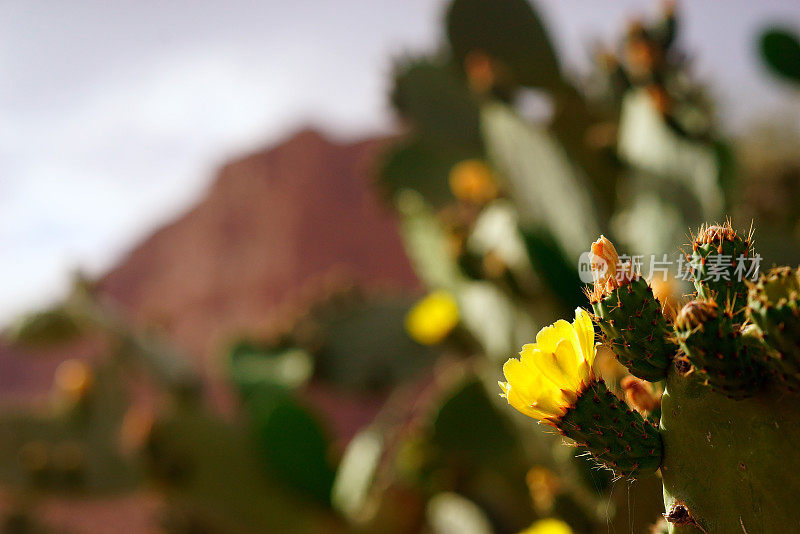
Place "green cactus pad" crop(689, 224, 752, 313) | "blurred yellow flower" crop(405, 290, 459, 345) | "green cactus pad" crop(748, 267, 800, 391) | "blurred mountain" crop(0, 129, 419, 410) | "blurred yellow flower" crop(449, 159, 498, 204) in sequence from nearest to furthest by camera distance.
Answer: "green cactus pad" crop(748, 267, 800, 391)
"green cactus pad" crop(689, 224, 752, 313)
"blurred yellow flower" crop(405, 290, 459, 345)
"blurred yellow flower" crop(449, 159, 498, 204)
"blurred mountain" crop(0, 129, 419, 410)

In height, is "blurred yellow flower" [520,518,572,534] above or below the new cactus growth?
below

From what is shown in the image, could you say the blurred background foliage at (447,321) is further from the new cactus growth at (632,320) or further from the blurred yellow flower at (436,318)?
the new cactus growth at (632,320)

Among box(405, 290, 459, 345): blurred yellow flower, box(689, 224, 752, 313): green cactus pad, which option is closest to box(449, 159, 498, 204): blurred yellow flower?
box(405, 290, 459, 345): blurred yellow flower

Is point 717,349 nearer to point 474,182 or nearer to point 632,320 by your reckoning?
point 632,320

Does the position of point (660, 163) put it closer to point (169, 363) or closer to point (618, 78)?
point (618, 78)

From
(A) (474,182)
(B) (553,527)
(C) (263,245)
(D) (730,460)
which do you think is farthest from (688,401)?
(C) (263,245)

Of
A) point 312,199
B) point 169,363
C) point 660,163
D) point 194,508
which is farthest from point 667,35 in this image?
point 312,199

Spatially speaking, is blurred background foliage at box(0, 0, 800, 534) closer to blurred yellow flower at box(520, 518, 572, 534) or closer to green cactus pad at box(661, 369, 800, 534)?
blurred yellow flower at box(520, 518, 572, 534)
